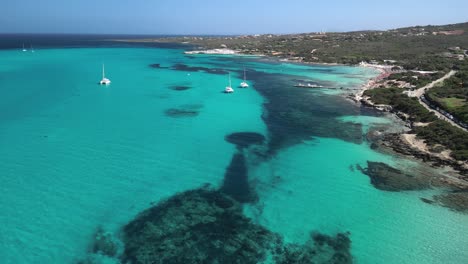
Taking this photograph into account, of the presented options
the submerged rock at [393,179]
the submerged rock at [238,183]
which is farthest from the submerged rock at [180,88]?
the submerged rock at [393,179]

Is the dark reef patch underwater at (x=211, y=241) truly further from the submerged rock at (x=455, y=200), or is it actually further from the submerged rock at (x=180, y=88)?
the submerged rock at (x=180, y=88)

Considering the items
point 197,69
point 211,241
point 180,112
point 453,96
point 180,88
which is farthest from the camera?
point 197,69

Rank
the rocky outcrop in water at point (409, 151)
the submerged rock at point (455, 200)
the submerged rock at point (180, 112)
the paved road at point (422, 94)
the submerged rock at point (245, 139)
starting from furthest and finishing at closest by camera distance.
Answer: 1. the submerged rock at point (180, 112)
2. the paved road at point (422, 94)
3. the submerged rock at point (245, 139)
4. the rocky outcrop in water at point (409, 151)
5. the submerged rock at point (455, 200)

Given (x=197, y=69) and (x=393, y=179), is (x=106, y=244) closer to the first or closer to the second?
(x=393, y=179)

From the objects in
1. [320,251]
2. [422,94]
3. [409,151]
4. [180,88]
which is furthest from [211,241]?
Answer: [180,88]

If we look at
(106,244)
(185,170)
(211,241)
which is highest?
(185,170)

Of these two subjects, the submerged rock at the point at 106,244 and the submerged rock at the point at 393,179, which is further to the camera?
the submerged rock at the point at 393,179

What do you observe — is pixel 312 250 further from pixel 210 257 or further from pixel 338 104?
pixel 338 104
